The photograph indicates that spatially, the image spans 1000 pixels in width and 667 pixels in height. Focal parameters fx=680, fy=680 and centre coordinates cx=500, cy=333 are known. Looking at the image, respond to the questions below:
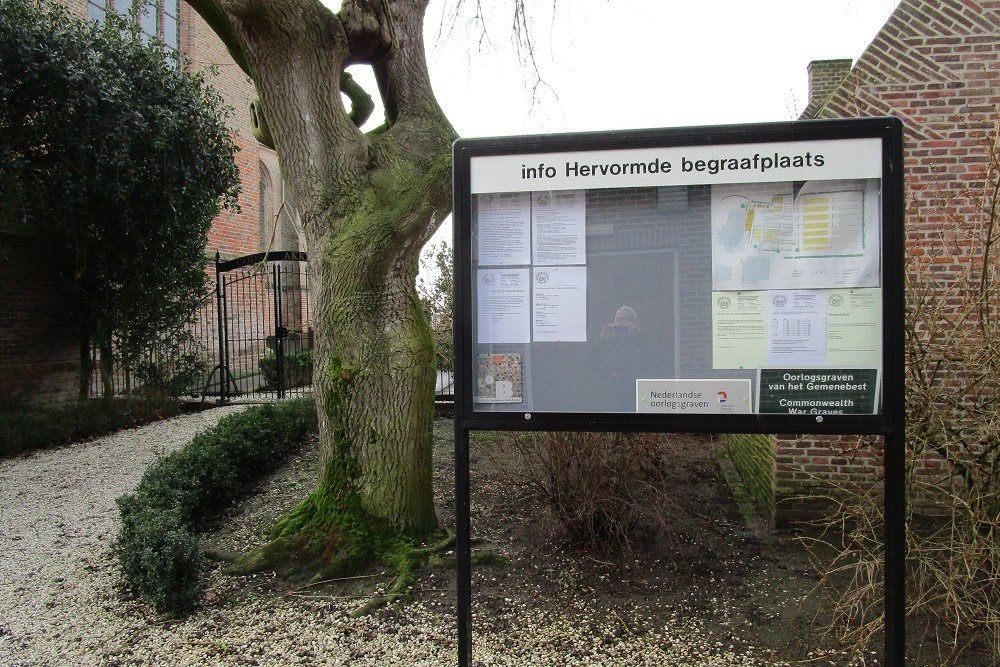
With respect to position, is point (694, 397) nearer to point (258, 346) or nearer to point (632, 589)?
point (632, 589)

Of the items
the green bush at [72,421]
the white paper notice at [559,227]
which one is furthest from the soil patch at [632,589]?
the green bush at [72,421]

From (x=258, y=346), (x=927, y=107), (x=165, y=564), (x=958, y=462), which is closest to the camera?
(x=958, y=462)

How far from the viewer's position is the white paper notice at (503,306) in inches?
106

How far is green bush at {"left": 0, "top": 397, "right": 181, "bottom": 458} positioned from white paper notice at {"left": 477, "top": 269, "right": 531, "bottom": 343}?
8.23 meters

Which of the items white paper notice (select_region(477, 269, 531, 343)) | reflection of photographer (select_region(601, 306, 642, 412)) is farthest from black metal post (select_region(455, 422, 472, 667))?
reflection of photographer (select_region(601, 306, 642, 412))

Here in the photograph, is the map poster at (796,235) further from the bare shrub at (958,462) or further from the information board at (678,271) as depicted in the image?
the bare shrub at (958,462)

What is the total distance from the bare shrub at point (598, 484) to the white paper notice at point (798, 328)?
6.15 ft

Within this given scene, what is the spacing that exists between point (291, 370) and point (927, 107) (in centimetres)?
1173

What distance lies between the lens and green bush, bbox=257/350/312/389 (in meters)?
13.8

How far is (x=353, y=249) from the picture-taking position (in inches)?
177

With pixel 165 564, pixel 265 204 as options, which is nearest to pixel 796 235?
pixel 165 564

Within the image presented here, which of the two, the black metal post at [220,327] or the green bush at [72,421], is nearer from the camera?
the green bush at [72,421]

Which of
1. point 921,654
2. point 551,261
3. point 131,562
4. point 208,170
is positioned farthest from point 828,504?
point 208,170

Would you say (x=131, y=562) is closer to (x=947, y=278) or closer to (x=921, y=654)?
(x=921, y=654)
